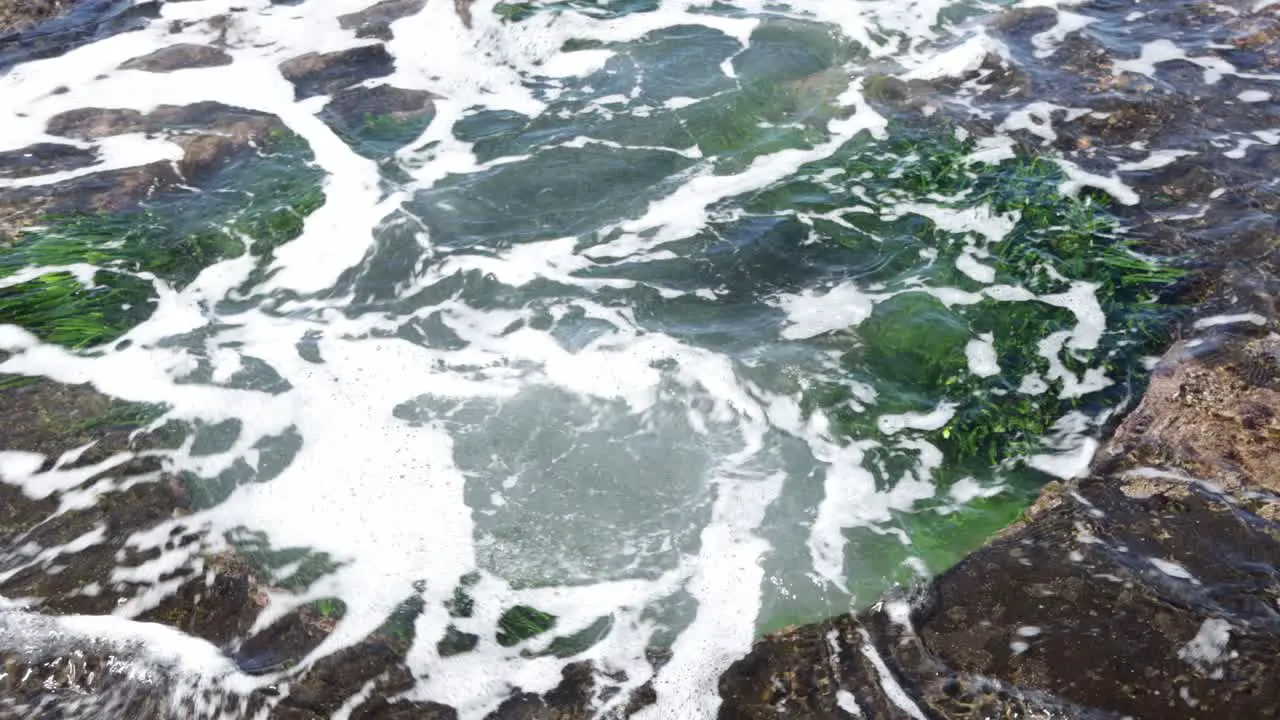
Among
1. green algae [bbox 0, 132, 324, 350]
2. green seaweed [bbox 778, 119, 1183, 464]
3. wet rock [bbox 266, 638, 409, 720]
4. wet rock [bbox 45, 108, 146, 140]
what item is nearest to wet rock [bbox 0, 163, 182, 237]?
green algae [bbox 0, 132, 324, 350]

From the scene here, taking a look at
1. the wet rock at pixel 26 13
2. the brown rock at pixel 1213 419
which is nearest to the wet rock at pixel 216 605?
the brown rock at pixel 1213 419

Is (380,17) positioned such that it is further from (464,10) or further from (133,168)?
(133,168)

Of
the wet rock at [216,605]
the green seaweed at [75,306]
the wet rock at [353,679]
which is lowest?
the wet rock at [353,679]

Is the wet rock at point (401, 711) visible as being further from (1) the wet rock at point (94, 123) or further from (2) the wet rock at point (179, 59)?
(2) the wet rock at point (179, 59)

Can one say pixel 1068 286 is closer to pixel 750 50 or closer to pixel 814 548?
pixel 814 548

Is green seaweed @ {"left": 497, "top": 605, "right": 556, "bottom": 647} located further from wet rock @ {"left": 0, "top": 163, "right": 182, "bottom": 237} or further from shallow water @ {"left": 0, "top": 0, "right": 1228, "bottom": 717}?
wet rock @ {"left": 0, "top": 163, "right": 182, "bottom": 237}

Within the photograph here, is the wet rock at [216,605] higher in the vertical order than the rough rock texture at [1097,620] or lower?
lower
